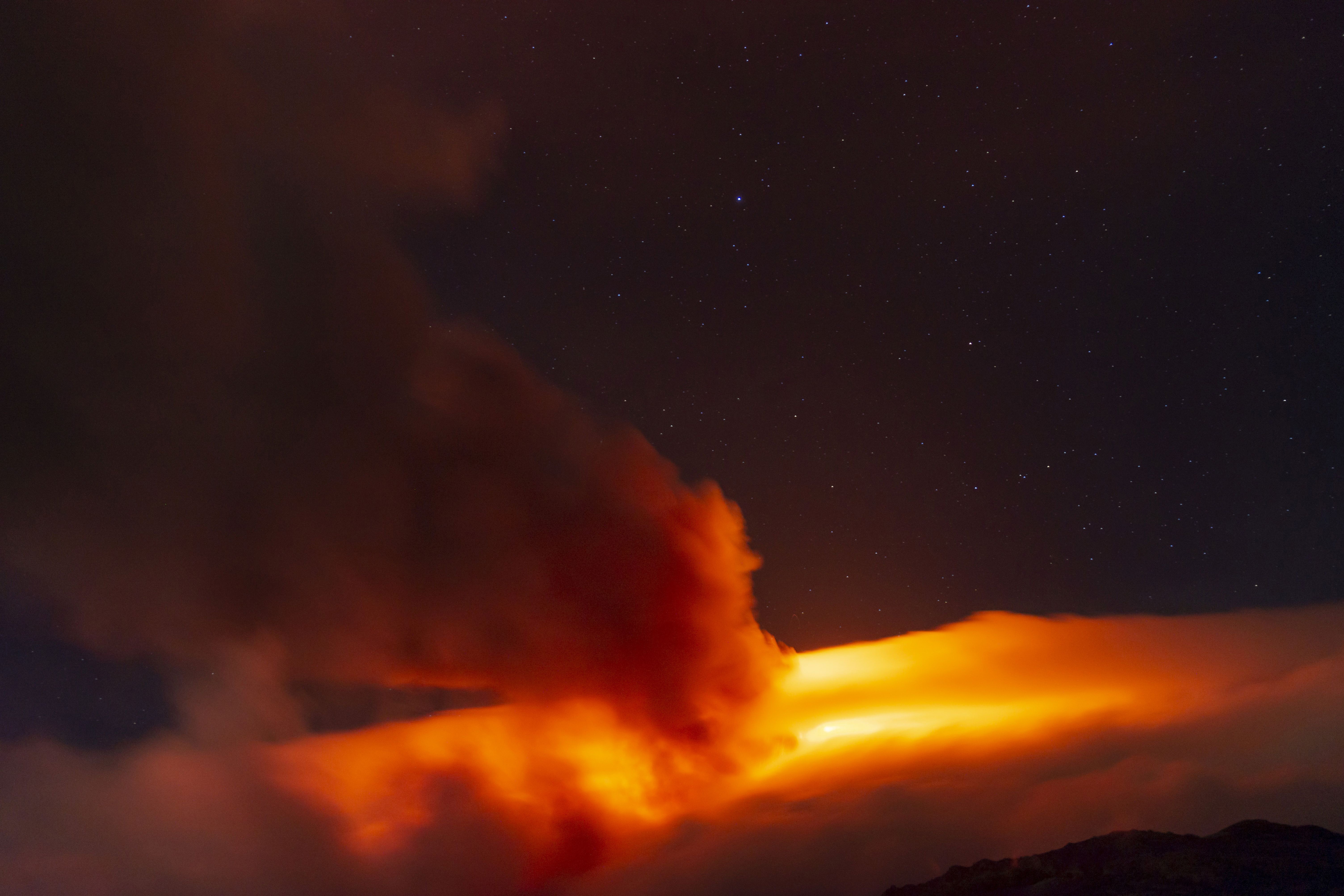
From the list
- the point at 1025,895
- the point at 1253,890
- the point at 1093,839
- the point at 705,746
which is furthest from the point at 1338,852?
the point at 705,746

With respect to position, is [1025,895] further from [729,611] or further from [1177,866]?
[729,611]

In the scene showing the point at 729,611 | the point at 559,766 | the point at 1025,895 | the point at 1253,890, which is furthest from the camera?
the point at 1025,895

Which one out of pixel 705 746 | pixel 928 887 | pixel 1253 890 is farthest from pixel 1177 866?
pixel 705 746

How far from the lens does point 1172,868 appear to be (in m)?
86.0

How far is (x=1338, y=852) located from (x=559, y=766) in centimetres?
10172

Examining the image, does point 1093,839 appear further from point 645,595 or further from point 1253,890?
point 645,595

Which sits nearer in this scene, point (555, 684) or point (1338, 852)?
point (555, 684)

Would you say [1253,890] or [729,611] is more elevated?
[729,611]

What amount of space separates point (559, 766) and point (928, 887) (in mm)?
98367

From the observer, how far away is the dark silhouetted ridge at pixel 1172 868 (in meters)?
79.8

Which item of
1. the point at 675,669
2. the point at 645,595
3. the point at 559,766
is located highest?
the point at 645,595

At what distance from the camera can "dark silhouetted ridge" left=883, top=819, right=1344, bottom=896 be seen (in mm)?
79812

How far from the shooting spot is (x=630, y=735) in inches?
987

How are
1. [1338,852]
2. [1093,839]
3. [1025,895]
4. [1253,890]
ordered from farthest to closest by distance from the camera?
[1093,839] < [1025,895] < [1338,852] < [1253,890]
